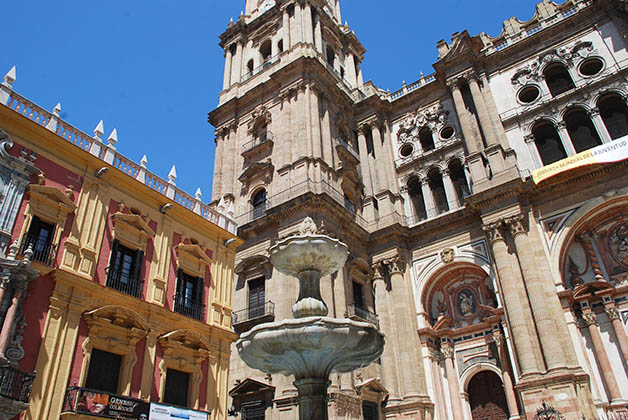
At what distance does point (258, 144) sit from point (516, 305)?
13.8 m

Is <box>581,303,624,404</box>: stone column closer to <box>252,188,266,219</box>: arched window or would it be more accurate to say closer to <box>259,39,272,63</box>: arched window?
<box>252,188,266,219</box>: arched window

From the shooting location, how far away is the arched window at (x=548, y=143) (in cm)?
2063

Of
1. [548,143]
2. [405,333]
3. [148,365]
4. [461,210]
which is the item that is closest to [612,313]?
[461,210]

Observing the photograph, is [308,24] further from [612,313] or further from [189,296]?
[612,313]

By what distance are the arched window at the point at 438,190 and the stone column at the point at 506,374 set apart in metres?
6.46

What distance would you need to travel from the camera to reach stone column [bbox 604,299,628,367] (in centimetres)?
1605

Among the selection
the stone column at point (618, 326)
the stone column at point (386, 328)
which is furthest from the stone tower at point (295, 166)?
the stone column at point (618, 326)

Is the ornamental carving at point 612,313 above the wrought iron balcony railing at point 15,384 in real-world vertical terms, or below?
above

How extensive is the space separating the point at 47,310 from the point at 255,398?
8380 millimetres

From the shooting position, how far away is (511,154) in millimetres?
20266

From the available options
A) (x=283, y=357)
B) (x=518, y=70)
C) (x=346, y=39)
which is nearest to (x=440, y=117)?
(x=518, y=70)

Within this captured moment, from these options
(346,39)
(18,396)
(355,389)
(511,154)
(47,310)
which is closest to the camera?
(18,396)

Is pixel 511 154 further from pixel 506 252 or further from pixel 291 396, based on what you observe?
pixel 291 396

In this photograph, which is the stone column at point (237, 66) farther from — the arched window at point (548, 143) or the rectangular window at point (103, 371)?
the rectangular window at point (103, 371)
